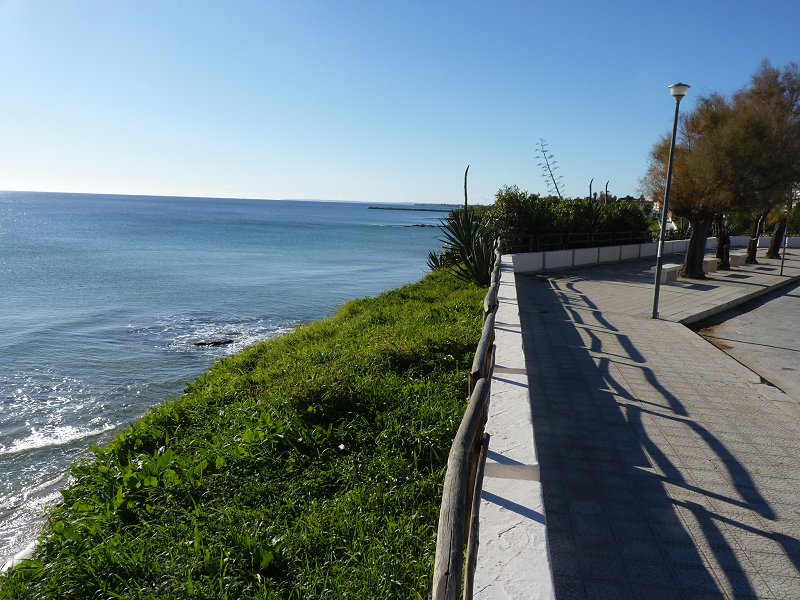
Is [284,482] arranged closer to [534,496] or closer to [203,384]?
[534,496]

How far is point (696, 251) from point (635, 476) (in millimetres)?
16023

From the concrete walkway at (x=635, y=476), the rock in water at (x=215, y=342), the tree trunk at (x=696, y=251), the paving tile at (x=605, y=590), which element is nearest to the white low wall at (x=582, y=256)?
the tree trunk at (x=696, y=251)

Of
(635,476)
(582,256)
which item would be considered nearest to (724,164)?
(582,256)

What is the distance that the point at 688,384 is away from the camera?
716 centimetres

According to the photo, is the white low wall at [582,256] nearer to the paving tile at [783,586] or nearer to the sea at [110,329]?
the sea at [110,329]

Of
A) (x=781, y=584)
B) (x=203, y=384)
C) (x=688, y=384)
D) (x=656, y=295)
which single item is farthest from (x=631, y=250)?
(x=781, y=584)

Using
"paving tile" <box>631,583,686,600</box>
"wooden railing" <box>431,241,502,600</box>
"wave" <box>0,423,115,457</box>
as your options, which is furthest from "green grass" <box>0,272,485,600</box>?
"wave" <box>0,423,115,457</box>

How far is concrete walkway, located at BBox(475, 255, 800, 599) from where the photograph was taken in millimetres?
3270

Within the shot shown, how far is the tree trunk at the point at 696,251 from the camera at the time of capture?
712 inches

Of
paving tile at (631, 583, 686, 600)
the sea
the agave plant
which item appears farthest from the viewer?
the agave plant

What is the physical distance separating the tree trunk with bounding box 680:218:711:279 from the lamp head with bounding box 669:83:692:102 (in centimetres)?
825

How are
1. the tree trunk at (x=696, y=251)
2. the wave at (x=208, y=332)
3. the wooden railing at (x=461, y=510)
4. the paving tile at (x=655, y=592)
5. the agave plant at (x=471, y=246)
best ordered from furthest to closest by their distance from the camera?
the tree trunk at (x=696, y=251) < the wave at (x=208, y=332) < the agave plant at (x=471, y=246) < the paving tile at (x=655, y=592) < the wooden railing at (x=461, y=510)

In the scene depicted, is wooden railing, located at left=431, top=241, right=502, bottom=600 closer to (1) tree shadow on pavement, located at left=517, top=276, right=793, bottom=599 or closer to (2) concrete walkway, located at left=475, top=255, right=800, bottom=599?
(2) concrete walkway, located at left=475, top=255, right=800, bottom=599

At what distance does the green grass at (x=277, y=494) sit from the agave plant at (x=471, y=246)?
7.11 metres
